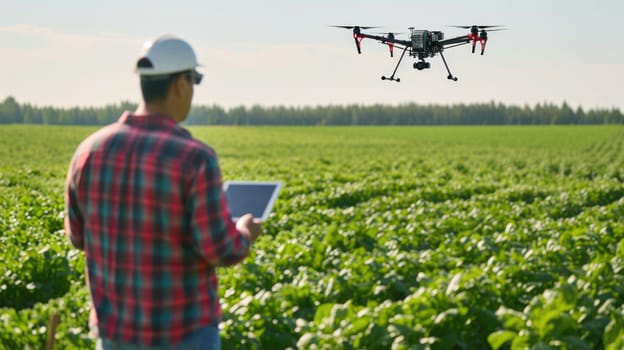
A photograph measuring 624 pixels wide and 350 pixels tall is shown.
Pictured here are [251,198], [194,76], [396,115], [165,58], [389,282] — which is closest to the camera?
[165,58]

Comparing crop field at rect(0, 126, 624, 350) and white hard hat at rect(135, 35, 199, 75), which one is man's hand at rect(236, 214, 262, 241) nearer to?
white hard hat at rect(135, 35, 199, 75)

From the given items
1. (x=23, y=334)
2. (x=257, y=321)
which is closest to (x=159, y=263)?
(x=257, y=321)

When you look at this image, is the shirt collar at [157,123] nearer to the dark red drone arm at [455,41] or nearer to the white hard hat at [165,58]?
the white hard hat at [165,58]

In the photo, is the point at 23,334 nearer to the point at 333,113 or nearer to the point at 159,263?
the point at 159,263

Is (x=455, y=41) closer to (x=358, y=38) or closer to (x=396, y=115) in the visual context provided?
(x=358, y=38)

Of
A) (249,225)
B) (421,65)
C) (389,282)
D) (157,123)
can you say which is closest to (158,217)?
(157,123)

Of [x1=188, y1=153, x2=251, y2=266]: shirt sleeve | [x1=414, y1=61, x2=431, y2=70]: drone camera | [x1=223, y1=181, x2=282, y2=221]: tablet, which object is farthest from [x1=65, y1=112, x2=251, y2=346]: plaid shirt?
[x1=414, y1=61, x2=431, y2=70]: drone camera
